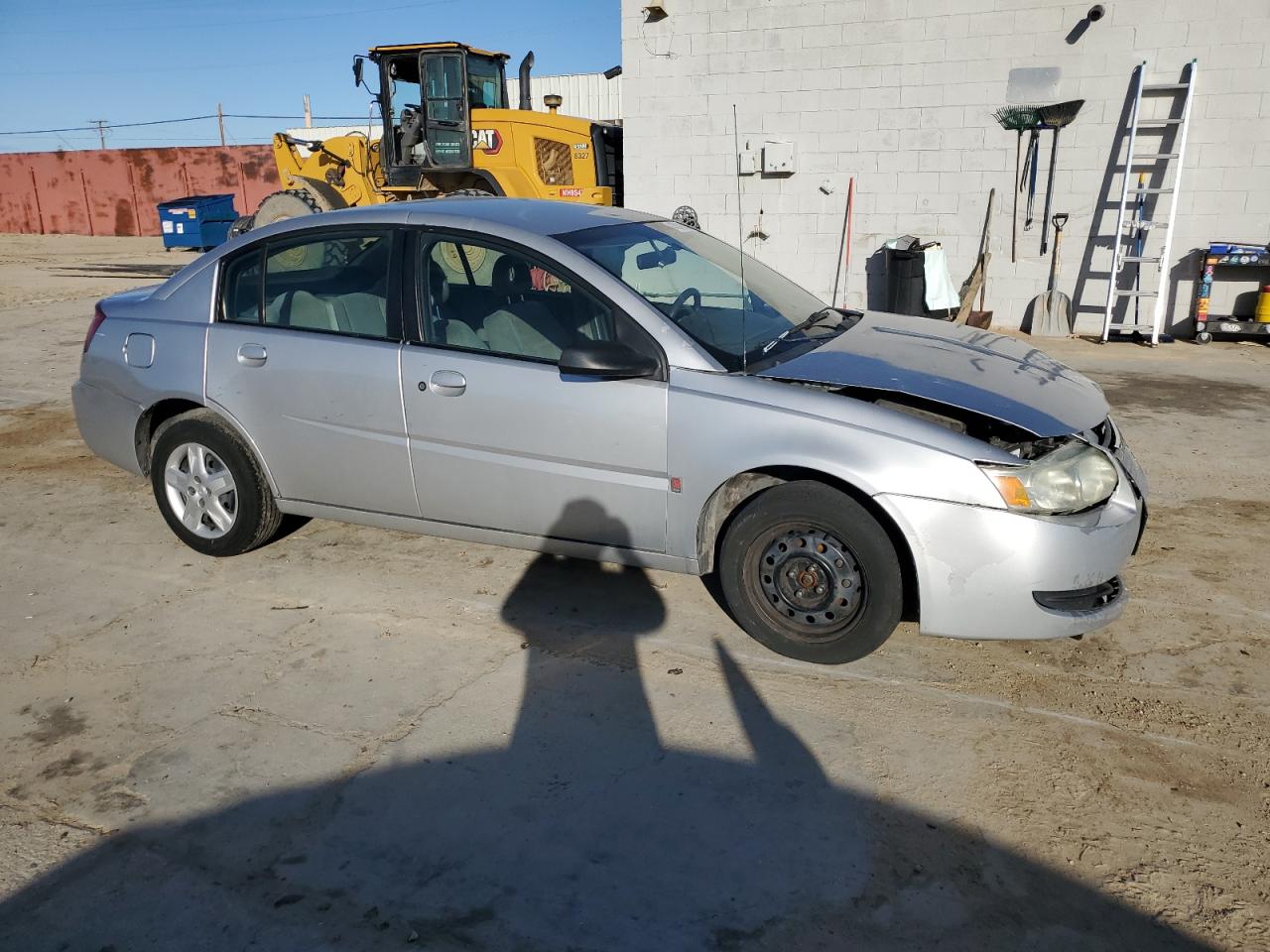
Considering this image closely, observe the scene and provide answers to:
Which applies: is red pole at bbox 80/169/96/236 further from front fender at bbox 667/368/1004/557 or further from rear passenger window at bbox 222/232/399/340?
front fender at bbox 667/368/1004/557

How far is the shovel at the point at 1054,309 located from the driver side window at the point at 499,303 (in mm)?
9564

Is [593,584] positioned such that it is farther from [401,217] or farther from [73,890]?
[73,890]

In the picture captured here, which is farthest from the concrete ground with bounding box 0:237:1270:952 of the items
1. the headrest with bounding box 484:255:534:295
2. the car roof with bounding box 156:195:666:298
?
the car roof with bounding box 156:195:666:298

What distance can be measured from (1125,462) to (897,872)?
206 centimetres

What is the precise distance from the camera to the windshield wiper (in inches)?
165

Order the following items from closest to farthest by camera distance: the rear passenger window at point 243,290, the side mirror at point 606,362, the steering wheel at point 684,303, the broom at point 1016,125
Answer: the side mirror at point 606,362
the steering wheel at point 684,303
the rear passenger window at point 243,290
the broom at point 1016,125

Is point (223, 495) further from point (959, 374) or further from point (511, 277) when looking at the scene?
point (959, 374)

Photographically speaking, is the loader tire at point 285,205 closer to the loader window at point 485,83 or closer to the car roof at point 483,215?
the loader window at point 485,83

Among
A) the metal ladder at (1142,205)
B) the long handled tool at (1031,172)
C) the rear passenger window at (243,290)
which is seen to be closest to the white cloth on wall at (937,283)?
the long handled tool at (1031,172)

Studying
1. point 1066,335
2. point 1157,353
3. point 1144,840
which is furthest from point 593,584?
point 1066,335

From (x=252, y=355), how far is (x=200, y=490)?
0.75m

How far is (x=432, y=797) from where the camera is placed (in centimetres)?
301

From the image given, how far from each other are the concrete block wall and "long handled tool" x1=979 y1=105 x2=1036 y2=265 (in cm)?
10

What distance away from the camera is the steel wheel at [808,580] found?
3.58 m
